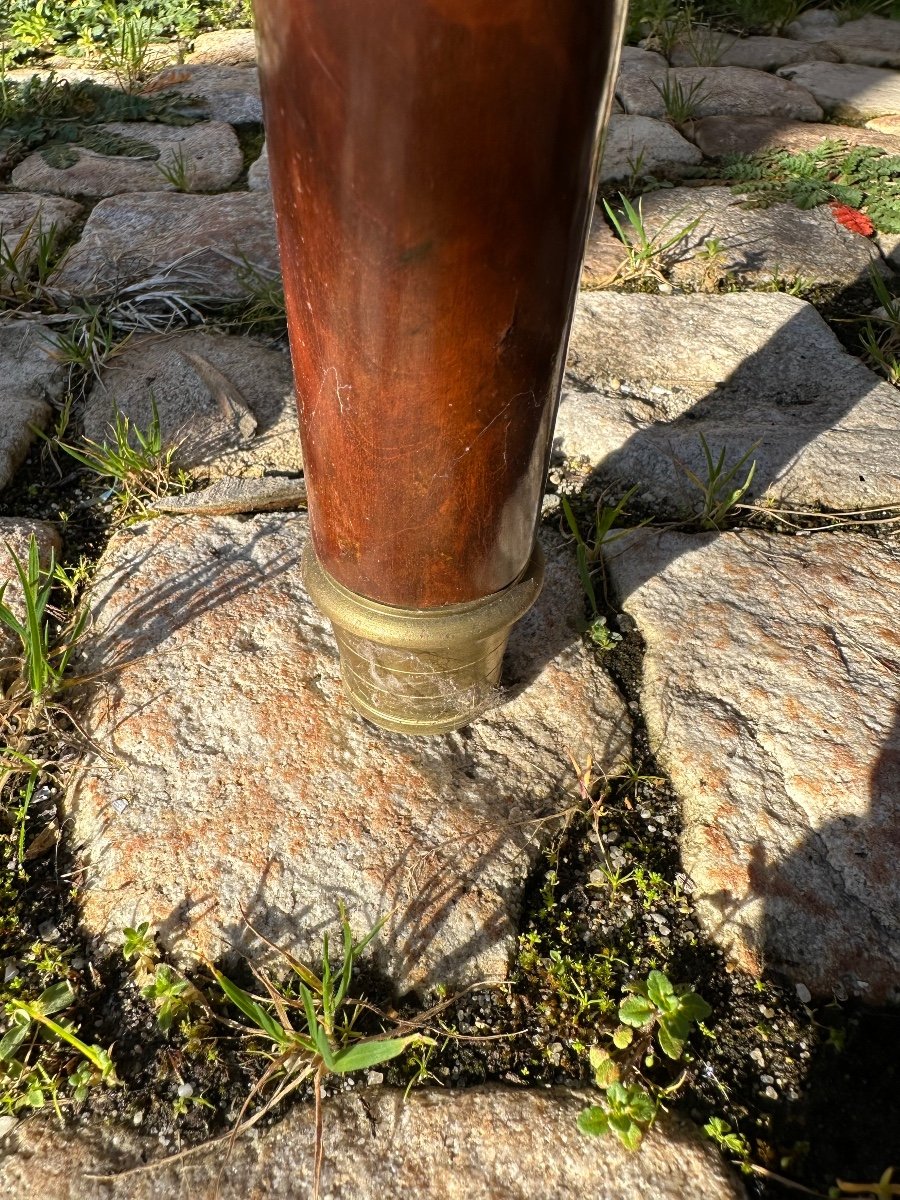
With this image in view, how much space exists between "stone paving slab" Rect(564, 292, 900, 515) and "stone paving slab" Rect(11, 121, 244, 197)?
131cm

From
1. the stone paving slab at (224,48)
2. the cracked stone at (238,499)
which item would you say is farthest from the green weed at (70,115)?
the cracked stone at (238,499)

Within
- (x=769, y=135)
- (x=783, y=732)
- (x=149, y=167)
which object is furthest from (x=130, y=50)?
(x=783, y=732)

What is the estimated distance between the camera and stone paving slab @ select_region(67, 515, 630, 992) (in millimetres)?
1301

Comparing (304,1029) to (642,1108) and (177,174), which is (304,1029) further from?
(177,174)

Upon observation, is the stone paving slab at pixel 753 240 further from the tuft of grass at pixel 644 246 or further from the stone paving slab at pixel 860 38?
the stone paving slab at pixel 860 38

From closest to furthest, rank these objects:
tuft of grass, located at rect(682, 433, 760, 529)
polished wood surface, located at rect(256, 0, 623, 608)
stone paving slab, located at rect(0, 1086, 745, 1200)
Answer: polished wood surface, located at rect(256, 0, 623, 608) < stone paving slab, located at rect(0, 1086, 745, 1200) < tuft of grass, located at rect(682, 433, 760, 529)

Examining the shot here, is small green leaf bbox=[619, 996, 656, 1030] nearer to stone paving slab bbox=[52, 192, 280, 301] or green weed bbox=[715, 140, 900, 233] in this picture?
stone paving slab bbox=[52, 192, 280, 301]

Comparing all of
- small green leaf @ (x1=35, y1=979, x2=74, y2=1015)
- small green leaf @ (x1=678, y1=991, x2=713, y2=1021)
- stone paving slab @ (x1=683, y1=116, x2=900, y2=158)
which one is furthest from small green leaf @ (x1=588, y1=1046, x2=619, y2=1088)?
stone paving slab @ (x1=683, y1=116, x2=900, y2=158)

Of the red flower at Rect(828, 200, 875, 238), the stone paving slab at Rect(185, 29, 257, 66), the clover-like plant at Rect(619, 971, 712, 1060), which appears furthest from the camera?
the stone paving slab at Rect(185, 29, 257, 66)

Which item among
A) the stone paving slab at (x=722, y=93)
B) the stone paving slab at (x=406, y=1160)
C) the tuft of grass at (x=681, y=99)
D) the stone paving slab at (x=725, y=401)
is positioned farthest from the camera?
the stone paving slab at (x=722, y=93)

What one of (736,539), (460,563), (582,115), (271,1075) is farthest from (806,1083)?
(582,115)

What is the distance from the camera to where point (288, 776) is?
4.73ft

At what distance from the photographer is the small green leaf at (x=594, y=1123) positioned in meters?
1.08

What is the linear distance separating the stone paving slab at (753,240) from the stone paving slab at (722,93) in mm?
715
